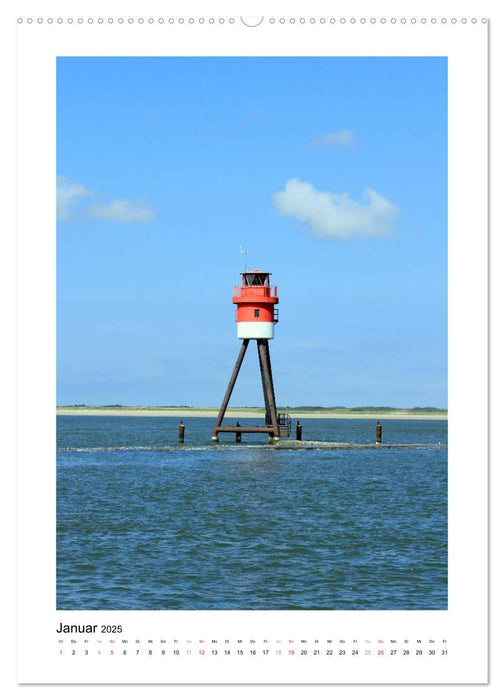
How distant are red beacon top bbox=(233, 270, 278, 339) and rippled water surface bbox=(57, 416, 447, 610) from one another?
10.6m

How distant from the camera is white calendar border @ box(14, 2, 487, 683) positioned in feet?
33.2

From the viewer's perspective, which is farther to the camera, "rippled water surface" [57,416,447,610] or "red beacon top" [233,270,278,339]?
"red beacon top" [233,270,278,339]

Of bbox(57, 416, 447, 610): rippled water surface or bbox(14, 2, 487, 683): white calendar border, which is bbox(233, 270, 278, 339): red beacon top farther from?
bbox(14, 2, 487, 683): white calendar border

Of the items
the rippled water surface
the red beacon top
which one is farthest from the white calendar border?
the red beacon top
